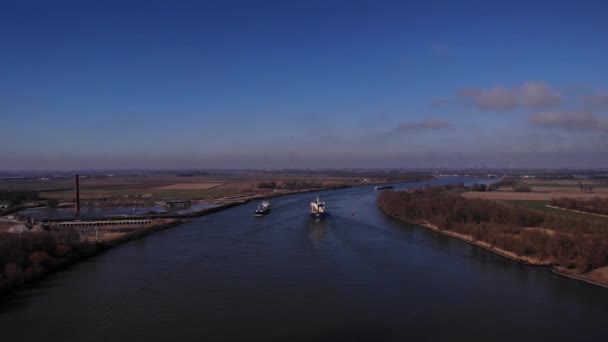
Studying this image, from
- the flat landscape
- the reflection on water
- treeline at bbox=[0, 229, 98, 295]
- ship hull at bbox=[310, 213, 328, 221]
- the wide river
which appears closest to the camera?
the wide river

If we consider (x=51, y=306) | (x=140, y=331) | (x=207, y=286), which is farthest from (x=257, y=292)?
(x=51, y=306)

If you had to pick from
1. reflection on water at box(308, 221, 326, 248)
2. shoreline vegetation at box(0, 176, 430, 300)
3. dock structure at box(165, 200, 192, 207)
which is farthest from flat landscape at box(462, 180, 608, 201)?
shoreline vegetation at box(0, 176, 430, 300)

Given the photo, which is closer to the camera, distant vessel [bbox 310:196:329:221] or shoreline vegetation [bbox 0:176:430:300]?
shoreline vegetation [bbox 0:176:430:300]

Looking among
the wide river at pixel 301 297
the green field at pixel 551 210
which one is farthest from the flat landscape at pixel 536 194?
the wide river at pixel 301 297

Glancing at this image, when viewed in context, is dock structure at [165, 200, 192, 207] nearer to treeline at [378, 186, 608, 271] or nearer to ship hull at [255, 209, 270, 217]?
ship hull at [255, 209, 270, 217]

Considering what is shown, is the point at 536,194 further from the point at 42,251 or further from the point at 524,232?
the point at 42,251

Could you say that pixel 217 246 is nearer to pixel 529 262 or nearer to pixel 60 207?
pixel 529 262

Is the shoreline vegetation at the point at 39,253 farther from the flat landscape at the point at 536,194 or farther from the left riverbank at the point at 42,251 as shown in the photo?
the flat landscape at the point at 536,194
